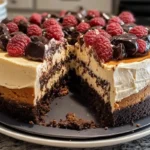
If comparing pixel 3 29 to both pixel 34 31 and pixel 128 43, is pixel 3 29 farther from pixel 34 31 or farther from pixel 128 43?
pixel 128 43

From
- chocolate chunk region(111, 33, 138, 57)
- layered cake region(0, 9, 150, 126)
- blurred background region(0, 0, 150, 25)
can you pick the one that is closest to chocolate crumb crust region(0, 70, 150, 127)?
layered cake region(0, 9, 150, 126)

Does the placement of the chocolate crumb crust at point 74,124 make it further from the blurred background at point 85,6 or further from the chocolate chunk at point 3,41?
the blurred background at point 85,6

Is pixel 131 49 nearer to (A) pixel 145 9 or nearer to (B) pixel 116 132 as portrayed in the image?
(B) pixel 116 132

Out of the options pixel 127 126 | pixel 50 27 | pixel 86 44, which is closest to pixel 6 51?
pixel 50 27

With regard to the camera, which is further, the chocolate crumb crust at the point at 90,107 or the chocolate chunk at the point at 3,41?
the chocolate chunk at the point at 3,41

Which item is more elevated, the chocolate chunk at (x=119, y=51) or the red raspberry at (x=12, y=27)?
the chocolate chunk at (x=119, y=51)

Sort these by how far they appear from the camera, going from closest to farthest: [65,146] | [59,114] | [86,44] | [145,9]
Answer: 1. [65,146]
2. [59,114]
3. [86,44]
4. [145,9]

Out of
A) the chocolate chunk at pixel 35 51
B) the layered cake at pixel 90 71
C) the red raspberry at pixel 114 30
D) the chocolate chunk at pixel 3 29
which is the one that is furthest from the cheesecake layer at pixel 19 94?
the red raspberry at pixel 114 30

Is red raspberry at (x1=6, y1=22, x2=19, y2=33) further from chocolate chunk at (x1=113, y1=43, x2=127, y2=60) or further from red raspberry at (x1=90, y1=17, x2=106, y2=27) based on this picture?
chocolate chunk at (x1=113, y1=43, x2=127, y2=60)
